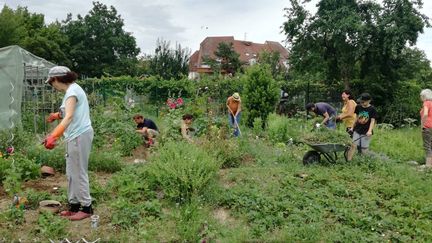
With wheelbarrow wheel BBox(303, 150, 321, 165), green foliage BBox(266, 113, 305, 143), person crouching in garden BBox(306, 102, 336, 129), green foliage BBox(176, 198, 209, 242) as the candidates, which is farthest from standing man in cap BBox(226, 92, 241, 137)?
green foliage BBox(176, 198, 209, 242)

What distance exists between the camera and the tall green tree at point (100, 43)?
4344cm

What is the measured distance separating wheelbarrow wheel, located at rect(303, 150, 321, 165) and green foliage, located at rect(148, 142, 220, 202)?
7.28ft

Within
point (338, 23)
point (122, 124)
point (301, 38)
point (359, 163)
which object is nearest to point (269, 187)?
point (359, 163)

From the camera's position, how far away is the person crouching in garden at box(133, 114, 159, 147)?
7.76 m

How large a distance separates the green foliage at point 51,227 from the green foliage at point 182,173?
123 centimetres

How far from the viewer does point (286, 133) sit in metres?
9.44

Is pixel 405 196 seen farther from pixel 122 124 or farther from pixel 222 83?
pixel 222 83

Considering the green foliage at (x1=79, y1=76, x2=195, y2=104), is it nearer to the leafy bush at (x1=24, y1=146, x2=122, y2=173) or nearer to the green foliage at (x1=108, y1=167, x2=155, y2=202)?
the leafy bush at (x1=24, y1=146, x2=122, y2=173)

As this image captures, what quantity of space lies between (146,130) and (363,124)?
162 inches

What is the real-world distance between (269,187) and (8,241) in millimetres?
3096

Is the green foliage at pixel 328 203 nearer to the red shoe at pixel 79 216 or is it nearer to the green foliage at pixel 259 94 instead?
the red shoe at pixel 79 216

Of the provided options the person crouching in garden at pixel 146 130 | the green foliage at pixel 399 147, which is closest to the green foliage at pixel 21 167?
the person crouching in garden at pixel 146 130

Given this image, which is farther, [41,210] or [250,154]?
[250,154]

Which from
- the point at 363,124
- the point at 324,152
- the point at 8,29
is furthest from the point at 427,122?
the point at 8,29
